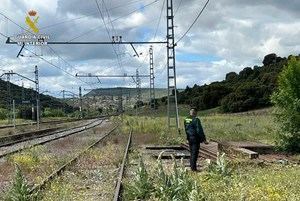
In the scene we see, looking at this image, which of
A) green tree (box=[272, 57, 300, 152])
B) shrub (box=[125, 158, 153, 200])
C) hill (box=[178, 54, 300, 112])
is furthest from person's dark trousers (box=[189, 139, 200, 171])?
hill (box=[178, 54, 300, 112])

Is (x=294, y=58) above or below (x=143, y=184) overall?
above

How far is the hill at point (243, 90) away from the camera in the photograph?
82.9 m

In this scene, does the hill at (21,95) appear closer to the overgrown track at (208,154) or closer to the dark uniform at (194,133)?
the overgrown track at (208,154)

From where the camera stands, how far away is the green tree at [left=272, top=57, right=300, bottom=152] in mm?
21234

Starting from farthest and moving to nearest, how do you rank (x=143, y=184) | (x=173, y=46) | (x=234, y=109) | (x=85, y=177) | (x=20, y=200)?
(x=234, y=109) < (x=173, y=46) < (x=85, y=177) < (x=143, y=184) < (x=20, y=200)

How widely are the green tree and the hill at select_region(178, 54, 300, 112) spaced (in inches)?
1590

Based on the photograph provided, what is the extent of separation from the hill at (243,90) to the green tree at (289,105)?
4038 centimetres

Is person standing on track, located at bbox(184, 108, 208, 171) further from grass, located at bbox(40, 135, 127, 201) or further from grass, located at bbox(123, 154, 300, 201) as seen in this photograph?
grass, located at bbox(40, 135, 127, 201)

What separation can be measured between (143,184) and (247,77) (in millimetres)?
97990

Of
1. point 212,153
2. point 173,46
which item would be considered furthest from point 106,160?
point 173,46

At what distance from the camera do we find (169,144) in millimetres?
28234

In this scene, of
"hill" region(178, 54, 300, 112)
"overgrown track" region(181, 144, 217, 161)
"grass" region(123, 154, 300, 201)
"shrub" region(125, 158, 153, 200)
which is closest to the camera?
"grass" region(123, 154, 300, 201)

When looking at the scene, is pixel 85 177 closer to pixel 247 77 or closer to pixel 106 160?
pixel 106 160

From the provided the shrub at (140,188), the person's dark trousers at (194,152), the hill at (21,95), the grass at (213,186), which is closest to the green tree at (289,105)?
the person's dark trousers at (194,152)
